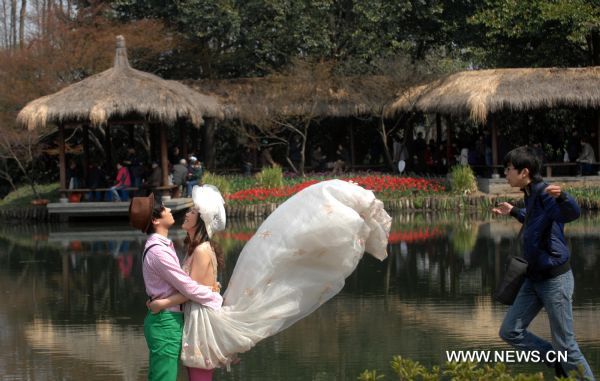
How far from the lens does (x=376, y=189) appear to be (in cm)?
2542

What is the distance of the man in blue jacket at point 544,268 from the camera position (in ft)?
21.2

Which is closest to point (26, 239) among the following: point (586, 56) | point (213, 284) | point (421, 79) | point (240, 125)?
point (240, 125)

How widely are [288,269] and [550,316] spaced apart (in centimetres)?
166

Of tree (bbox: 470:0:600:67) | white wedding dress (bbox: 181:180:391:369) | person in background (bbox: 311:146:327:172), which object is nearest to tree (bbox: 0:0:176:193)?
person in background (bbox: 311:146:327:172)

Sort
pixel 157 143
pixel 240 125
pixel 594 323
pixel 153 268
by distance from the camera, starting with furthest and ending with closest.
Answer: pixel 157 143 → pixel 240 125 → pixel 594 323 → pixel 153 268

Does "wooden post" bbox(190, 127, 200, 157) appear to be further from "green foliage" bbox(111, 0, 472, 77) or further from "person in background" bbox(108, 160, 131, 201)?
"person in background" bbox(108, 160, 131, 201)

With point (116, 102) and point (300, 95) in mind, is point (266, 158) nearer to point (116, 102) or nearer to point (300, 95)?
point (300, 95)

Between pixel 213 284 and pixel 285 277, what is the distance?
43cm

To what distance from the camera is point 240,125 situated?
3105 centimetres

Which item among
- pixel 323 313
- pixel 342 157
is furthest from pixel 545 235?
pixel 342 157

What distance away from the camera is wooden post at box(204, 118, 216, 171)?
31922 millimetres

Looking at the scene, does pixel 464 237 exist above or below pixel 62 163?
below

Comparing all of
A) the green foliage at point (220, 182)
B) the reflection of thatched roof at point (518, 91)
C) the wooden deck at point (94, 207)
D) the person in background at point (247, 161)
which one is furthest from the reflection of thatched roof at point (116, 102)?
the reflection of thatched roof at point (518, 91)

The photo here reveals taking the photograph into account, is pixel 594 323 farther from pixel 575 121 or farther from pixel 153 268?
pixel 575 121
